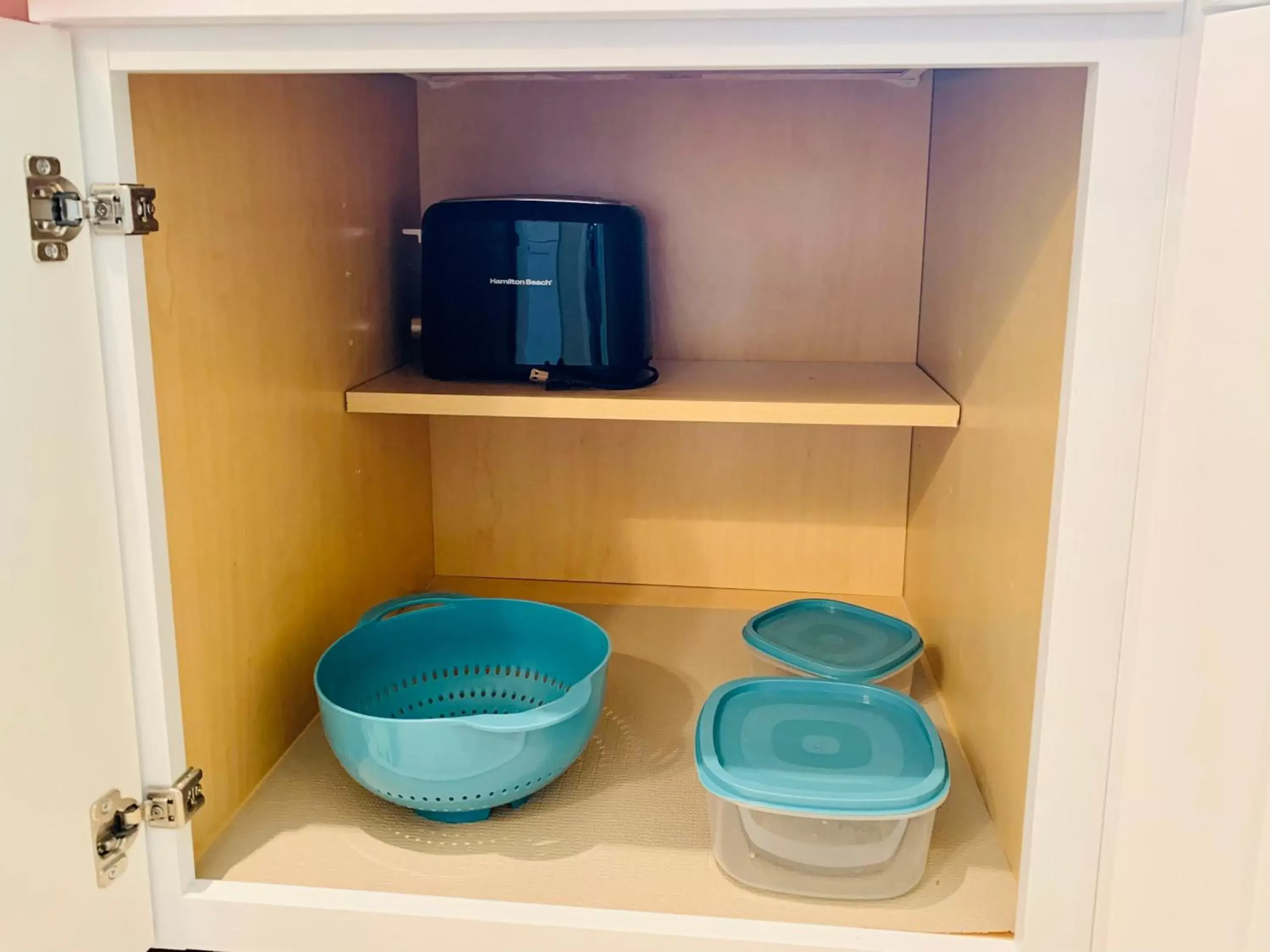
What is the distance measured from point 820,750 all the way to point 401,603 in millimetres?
442

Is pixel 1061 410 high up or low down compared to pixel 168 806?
up

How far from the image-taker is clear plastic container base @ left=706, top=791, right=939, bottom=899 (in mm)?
792

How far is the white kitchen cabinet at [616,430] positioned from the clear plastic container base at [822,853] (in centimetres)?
2

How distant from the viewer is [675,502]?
4.51 ft

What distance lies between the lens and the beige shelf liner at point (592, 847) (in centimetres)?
78

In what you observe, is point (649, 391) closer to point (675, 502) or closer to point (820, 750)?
point (675, 502)

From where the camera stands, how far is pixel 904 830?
796 millimetres


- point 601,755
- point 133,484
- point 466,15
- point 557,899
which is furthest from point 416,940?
point 466,15

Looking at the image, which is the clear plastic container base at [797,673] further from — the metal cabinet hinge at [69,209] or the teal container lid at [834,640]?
the metal cabinet hinge at [69,209]

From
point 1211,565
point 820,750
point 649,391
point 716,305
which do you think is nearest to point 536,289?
point 649,391

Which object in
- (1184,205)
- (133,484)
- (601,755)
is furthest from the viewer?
(601,755)

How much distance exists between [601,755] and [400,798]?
0.69 feet

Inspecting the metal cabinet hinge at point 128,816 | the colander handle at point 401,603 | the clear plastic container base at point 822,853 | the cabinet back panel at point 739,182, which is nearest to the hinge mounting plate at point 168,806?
the metal cabinet hinge at point 128,816

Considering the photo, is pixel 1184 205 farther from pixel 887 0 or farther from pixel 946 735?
pixel 946 735
